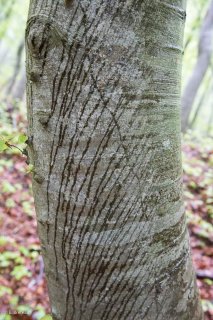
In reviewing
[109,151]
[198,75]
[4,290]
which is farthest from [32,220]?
[198,75]

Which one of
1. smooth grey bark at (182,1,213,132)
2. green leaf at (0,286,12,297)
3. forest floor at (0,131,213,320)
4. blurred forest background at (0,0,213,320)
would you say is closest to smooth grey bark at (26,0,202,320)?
blurred forest background at (0,0,213,320)

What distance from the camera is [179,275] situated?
969 millimetres

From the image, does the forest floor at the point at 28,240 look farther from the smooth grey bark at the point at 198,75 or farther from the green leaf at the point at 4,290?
the smooth grey bark at the point at 198,75

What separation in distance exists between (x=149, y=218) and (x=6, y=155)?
5115mm

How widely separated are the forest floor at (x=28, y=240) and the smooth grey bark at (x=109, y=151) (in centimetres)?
112

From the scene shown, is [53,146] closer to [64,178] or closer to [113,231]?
[64,178]

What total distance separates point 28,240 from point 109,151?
3.23m

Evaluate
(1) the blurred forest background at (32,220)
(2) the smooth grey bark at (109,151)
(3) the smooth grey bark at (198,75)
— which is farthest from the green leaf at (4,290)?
(3) the smooth grey bark at (198,75)

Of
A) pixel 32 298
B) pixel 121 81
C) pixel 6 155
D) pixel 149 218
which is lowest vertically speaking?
pixel 32 298

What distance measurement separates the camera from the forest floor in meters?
2.98

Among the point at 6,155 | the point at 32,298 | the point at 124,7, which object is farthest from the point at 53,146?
the point at 6,155

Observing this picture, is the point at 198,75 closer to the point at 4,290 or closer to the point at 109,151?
the point at 4,290

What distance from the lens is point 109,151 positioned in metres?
0.77

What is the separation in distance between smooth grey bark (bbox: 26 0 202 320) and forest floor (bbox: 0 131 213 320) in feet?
3.67
